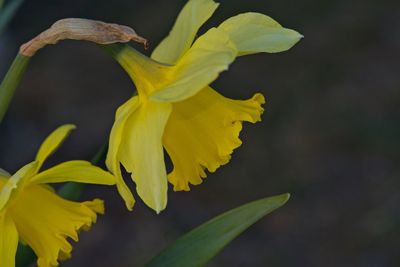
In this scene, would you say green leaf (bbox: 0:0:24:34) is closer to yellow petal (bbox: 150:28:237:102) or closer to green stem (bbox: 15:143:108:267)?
green stem (bbox: 15:143:108:267)

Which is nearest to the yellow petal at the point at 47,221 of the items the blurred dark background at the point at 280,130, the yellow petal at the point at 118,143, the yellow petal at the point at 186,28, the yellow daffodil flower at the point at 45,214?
the yellow daffodil flower at the point at 45,214

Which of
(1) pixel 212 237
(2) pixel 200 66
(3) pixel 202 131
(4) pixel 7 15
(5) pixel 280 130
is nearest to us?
(2) pixel 200 66

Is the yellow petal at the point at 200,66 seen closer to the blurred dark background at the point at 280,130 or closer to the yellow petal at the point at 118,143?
the yellow petal at the point at 118,143

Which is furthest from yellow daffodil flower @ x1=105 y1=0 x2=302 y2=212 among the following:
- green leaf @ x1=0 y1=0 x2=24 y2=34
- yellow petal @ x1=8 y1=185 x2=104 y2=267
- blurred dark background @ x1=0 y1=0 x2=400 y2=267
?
blurred dark background @ x1=0 y1=0 x2=400 y2=267

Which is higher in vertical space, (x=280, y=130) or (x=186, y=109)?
(x=186, y=109)

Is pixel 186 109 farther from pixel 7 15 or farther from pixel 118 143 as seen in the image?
pixel 7 15

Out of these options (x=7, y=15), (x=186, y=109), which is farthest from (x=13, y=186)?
(x=7, y=15)

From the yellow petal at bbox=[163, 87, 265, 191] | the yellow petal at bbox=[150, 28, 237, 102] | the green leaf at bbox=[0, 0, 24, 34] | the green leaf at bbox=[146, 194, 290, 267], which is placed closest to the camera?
the yellow petal at bbox=[150, 28, 237, 102]
